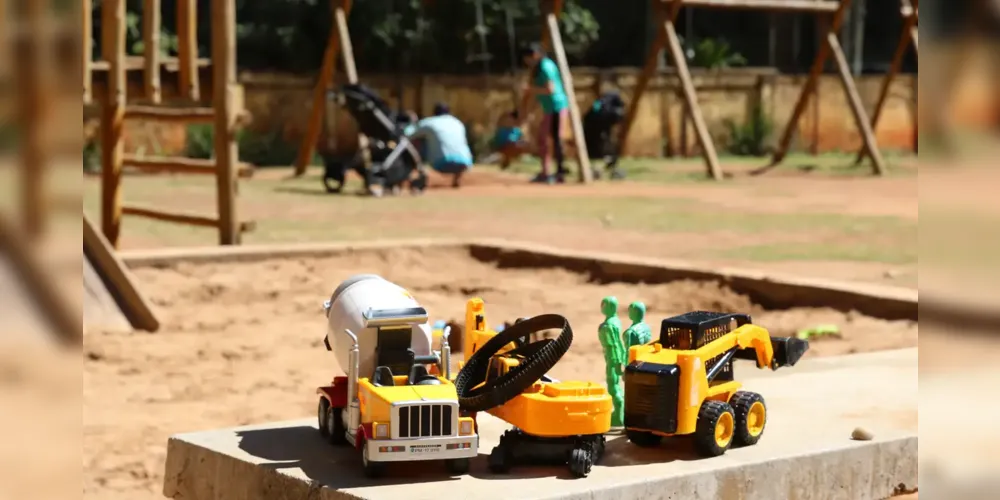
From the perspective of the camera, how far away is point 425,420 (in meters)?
3.12

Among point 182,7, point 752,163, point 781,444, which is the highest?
point 182,7

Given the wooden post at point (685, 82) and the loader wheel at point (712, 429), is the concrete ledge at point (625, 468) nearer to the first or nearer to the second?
the loader wheel at point (712, 429)

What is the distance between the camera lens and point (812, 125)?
25.2 m

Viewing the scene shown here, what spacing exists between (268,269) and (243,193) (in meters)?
6.98

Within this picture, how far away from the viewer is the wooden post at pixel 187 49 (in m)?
9.03

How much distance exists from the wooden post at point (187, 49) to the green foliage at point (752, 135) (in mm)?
16774

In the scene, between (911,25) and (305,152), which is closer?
(305,152)

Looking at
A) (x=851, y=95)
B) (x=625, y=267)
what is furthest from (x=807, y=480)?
(x=851, y=95)

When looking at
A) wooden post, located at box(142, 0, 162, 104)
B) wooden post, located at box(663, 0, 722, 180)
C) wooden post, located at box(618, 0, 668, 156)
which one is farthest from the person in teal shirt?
wooden post, located at box(142, 0, 162, 104)

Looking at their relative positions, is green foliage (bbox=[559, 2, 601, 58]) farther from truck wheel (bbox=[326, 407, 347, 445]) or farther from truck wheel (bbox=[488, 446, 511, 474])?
truck wheel (bbox=[488, 446, 511, 474])

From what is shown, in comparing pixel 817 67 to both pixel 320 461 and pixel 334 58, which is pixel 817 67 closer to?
pixel 334 58

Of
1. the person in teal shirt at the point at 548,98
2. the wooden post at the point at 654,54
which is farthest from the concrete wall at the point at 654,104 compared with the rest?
the person in teal shirt at the point at 548,98

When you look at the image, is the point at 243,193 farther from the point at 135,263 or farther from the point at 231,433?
the point at 231,433

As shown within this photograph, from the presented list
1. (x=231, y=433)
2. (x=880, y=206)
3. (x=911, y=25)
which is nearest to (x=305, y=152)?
(x=880, y=206)
